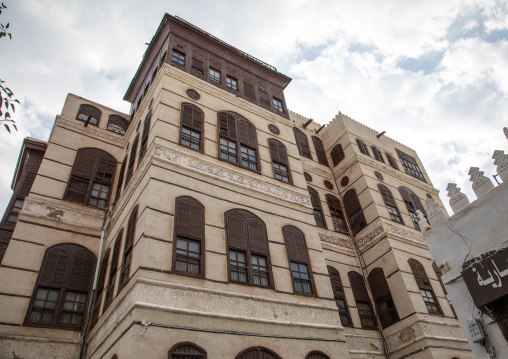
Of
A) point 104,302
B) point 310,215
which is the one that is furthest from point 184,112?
point 104,302

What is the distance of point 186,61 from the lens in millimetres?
14992

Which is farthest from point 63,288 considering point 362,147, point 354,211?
point 362,147

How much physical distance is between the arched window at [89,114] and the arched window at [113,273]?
6710mm

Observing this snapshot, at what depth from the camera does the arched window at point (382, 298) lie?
1402cm

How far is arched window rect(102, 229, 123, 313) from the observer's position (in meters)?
10.1

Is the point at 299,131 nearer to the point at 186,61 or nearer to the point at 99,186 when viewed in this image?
the point at 186,61

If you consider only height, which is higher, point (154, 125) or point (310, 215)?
point (154, 125)

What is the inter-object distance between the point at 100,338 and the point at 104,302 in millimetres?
1038

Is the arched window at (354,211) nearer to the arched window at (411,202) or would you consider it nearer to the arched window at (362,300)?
the arched window at (362,300)

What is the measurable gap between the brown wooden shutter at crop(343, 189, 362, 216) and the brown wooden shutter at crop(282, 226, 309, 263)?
6.24 metres

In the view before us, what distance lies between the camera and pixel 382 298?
48.0ft

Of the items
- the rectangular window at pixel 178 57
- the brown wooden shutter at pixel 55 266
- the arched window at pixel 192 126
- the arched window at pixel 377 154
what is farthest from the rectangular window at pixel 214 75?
the arched window at pixel 377 154

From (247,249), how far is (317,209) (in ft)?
23.5

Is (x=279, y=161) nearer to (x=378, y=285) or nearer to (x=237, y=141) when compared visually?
(x=237, y=141)
